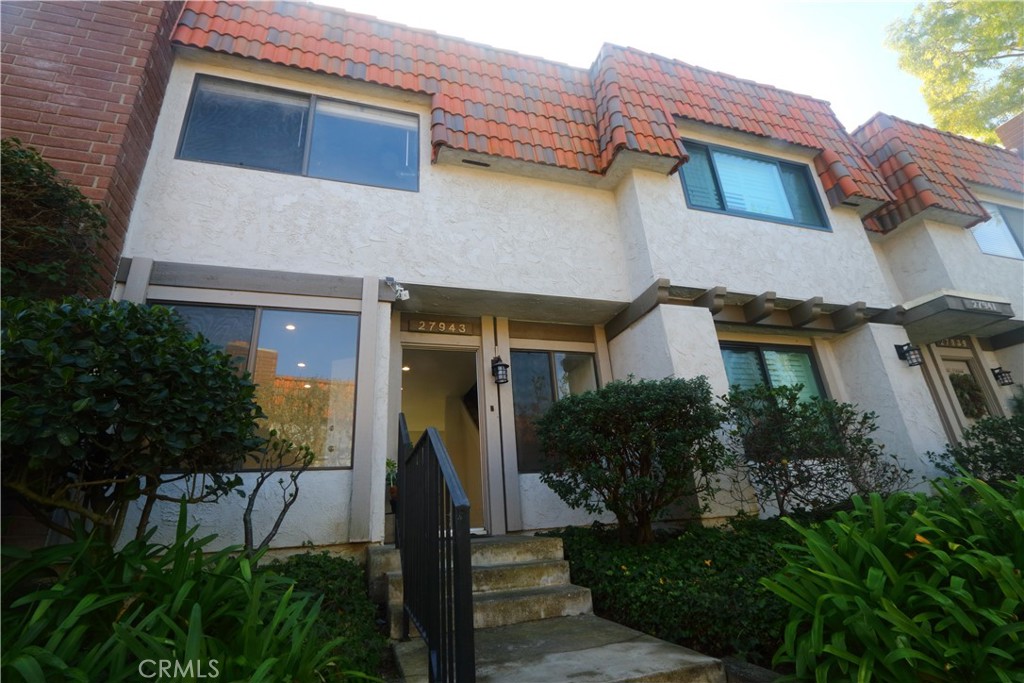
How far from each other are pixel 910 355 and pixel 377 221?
267 inches

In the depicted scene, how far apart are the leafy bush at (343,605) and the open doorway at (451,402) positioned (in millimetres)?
2635

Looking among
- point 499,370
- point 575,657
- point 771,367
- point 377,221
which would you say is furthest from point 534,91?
point 575,657

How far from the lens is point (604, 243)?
5.88 m

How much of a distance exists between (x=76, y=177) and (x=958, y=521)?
6.43 meters

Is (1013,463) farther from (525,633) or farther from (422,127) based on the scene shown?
(422,127)

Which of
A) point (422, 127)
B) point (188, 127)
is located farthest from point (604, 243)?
point (188, 127)

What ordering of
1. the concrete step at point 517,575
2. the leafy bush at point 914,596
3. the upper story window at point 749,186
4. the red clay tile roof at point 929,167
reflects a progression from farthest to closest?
the red clay tile roof at point 929,167 < the upper story window at point 749,186 < the concrete step at point 517,575 < the leafy bush at point 914,596

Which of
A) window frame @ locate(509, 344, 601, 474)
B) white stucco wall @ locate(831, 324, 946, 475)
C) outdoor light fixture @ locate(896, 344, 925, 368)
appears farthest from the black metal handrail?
outdoor light fixture @ locate(896, 344, 925, 368)

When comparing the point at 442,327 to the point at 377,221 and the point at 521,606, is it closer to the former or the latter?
the point at 377,221

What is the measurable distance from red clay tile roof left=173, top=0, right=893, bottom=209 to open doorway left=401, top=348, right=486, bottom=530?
2945 mm

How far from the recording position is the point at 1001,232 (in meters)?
7.94

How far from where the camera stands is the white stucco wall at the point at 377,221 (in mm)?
4426

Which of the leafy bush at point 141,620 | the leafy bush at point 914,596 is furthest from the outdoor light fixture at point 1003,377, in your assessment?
the leafy bush at point 141,620

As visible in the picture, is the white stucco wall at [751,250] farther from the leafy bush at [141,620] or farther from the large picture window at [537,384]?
the leafy bush at [141,620]
